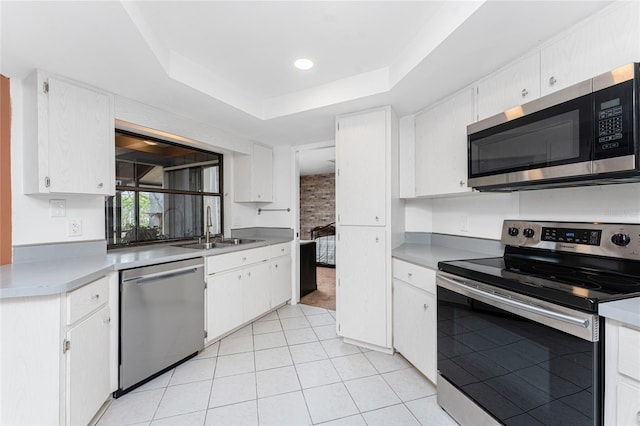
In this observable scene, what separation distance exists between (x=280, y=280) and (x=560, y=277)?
2770 mm

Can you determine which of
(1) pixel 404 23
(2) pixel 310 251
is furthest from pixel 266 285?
(1) pixel 404 23

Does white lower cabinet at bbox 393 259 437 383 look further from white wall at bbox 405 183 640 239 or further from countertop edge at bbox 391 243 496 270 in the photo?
white wall at bbox 405 183 640 239

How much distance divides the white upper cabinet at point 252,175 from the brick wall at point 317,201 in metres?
4.82

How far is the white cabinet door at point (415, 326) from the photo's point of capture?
1.90 meters

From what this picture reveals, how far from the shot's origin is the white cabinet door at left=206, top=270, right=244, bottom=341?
2545 mm

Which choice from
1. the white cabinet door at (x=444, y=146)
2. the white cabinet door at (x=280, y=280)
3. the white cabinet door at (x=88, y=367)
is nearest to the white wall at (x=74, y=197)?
the white cabinet door at (x=88, y=367)

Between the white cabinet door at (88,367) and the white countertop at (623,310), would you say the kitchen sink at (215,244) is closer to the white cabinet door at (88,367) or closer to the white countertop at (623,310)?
the white cabinet door at (88,367)

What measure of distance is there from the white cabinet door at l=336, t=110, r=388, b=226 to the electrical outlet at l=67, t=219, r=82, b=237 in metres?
2.02

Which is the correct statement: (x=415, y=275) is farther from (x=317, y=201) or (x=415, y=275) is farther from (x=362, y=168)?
(x=317, y=201)

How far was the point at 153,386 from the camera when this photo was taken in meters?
1.97

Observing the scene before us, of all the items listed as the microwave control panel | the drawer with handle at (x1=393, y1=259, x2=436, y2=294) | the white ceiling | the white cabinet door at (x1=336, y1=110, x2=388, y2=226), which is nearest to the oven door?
the drawer with handle at (x1=393, y1=259, x2=436, y2=294)

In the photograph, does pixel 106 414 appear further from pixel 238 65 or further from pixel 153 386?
pixel 238 65

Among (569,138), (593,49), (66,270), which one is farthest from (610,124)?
(66,270)

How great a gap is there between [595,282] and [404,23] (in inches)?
63.3
